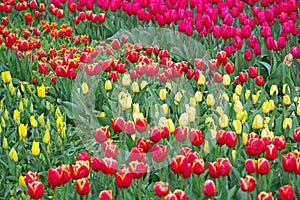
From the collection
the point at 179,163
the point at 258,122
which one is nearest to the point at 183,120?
the point at 258,122

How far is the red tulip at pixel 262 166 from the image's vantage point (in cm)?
361

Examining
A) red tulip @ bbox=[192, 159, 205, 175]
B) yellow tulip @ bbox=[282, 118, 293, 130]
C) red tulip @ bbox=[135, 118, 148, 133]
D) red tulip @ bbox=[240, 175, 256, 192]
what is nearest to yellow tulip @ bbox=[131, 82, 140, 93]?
red tulip @ bbox=[135, 118, 148, 133]

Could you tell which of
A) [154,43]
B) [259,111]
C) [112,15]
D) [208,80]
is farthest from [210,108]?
[112,15]

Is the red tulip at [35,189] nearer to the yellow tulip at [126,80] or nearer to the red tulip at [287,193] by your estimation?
the red tulip at [287,193]

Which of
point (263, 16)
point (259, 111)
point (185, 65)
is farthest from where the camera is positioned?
point (263, 16)

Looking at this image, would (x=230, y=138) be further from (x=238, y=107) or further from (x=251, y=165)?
(x=238, y=107)

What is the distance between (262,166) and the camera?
3.62 m

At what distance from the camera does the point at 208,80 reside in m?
6.12

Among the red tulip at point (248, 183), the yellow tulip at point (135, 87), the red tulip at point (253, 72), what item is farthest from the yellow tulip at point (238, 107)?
the red tulip at point (248, 183)

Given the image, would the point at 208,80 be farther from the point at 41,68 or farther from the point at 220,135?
the point at 220,135

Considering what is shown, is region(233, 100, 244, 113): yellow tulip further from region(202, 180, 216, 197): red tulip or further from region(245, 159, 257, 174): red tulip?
region(202, 180, 216, 197): red tulip

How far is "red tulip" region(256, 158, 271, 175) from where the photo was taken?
3.61 meters

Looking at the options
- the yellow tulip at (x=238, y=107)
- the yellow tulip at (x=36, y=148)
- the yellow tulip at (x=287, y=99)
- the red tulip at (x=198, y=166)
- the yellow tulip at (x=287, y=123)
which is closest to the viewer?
the red tulip at (x=198, y=166)

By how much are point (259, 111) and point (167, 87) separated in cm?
97
